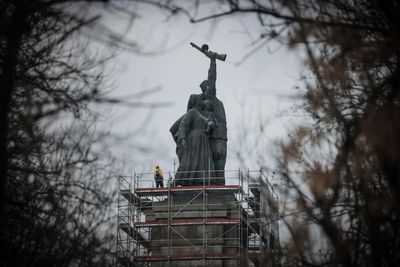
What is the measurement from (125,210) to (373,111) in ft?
82.4

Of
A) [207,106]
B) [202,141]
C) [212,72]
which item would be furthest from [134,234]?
[212,72]

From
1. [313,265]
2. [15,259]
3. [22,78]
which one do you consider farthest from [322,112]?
[15,259]

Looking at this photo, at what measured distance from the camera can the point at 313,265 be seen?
1134cm

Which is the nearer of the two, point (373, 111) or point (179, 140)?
point (373, 111)

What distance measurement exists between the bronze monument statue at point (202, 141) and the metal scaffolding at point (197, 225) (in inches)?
Result: 11.9

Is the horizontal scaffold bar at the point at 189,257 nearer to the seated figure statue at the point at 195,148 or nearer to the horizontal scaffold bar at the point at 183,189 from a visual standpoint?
the horizontal scaffold bar at the point at 183,189

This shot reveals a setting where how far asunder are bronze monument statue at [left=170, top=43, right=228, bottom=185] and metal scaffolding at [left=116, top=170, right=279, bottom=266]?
11.9 inches

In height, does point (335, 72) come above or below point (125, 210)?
below

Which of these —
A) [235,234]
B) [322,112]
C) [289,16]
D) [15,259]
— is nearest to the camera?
[289,16]

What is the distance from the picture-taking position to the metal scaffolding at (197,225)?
1283 inches

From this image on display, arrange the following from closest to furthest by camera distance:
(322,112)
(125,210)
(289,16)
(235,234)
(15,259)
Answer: (289,16) < (322,112) < (15,259) < (235,234) < (125,210)

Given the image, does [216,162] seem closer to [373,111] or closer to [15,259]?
[15,259]

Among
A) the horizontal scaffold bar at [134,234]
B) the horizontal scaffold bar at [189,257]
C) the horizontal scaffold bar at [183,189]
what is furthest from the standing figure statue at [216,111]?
the horizontal scaffold bar at [134,234]

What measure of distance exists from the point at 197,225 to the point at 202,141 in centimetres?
292
